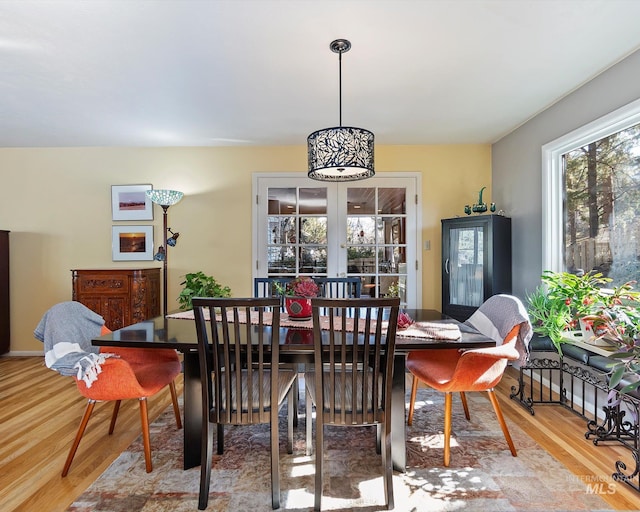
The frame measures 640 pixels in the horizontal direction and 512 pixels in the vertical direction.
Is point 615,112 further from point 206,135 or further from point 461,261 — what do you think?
point 206,135

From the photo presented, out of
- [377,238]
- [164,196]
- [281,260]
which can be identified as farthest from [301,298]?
[164,196]

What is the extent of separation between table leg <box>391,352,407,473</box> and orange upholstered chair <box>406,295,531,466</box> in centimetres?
23

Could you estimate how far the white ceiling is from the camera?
186cm

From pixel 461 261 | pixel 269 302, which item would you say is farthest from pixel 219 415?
pixel 461 261

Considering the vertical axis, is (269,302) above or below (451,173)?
below

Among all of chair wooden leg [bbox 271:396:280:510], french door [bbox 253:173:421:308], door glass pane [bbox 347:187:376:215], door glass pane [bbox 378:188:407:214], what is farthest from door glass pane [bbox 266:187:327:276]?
chair wooden leg [bbox 271:396:280:510]

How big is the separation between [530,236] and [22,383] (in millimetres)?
4830

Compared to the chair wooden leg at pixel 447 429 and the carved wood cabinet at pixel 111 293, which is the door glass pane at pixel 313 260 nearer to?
the carved wood cabinet at pixel 111 293

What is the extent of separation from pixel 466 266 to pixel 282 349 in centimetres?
265

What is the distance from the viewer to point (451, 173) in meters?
4.11

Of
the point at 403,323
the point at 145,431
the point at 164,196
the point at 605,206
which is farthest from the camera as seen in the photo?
the point at 164,196

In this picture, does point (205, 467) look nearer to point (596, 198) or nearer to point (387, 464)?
point (387, 464)

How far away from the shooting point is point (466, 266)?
3668 millimetres

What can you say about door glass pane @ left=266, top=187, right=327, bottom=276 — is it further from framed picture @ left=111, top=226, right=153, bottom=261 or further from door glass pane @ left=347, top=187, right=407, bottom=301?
framed picture @ left=111, top=226, right=153, bottom=261
